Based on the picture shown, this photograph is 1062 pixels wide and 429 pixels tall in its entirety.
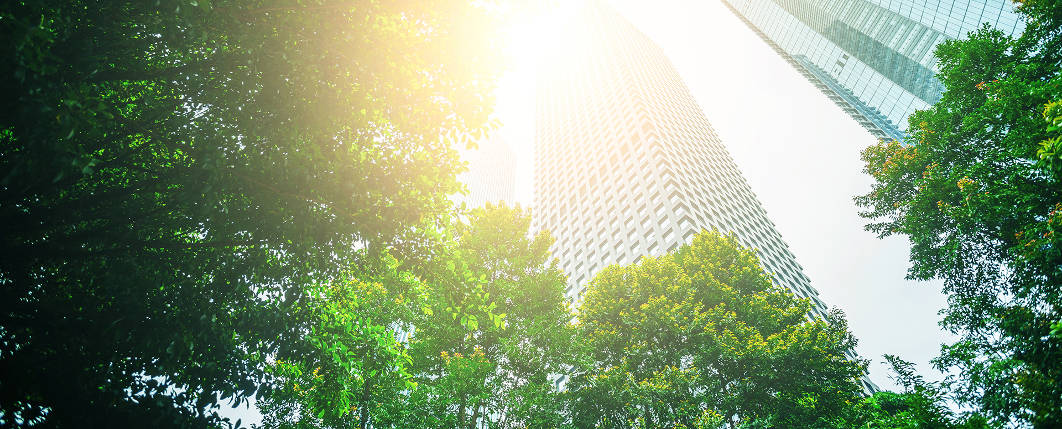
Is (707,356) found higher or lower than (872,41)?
lower

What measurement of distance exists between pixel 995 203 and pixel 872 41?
292 ft

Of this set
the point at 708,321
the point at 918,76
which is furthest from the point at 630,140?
the point at 918,76

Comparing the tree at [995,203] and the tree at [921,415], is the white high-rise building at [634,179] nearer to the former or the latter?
the tree at [995,203]

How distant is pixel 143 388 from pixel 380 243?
3666mm

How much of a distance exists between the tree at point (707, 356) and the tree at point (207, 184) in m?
8.49

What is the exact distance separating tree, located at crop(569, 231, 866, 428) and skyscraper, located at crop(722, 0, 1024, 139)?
51440 millimetres

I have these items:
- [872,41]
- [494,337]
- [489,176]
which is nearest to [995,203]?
[494,337]

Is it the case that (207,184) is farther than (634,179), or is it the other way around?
(634,179)

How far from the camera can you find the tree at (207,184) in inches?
185

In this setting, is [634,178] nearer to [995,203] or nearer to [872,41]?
[995,203]

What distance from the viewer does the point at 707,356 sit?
41.3ft

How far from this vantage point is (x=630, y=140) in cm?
5494

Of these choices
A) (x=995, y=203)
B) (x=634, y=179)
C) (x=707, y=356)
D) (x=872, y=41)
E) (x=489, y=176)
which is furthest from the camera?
(x=489, y=176)

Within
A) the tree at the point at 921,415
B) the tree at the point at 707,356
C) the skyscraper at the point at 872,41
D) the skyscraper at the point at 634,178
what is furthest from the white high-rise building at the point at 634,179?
the skyscraper at the point at 872,41
